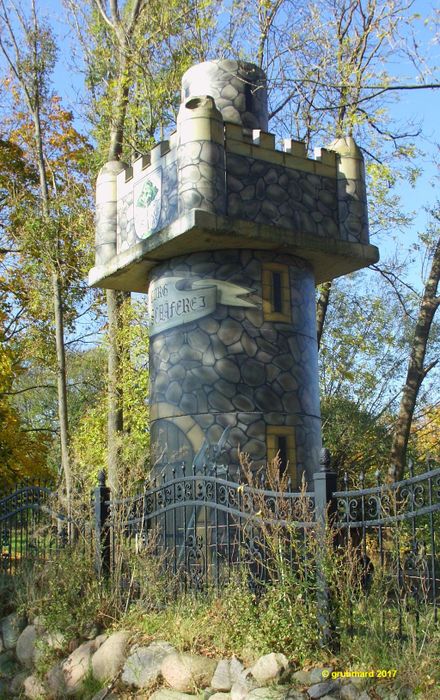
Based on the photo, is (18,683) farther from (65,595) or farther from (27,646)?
(65,595)

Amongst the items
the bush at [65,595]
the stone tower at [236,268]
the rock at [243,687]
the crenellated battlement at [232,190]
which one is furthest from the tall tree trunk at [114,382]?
the rock at [243,687]

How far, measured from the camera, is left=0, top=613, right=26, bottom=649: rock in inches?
302

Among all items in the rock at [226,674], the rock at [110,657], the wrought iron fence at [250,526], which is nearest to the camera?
the wrought iron fence at [250,526]

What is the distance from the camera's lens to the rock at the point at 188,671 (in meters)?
5.48

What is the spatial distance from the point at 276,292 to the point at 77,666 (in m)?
4.64

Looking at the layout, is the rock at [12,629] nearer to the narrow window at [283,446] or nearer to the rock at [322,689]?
the narrow window at [283,446]

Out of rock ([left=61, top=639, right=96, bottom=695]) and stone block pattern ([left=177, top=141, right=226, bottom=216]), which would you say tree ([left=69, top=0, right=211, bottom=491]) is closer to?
stone block pattern ([left=177, top=141, right=226, bottom=216])

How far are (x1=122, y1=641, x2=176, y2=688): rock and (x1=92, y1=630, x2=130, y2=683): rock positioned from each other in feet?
0.42

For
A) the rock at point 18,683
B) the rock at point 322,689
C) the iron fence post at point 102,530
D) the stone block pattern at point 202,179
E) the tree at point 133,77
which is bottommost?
the rock at point 18,683

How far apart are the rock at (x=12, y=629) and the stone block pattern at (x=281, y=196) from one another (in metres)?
4.79

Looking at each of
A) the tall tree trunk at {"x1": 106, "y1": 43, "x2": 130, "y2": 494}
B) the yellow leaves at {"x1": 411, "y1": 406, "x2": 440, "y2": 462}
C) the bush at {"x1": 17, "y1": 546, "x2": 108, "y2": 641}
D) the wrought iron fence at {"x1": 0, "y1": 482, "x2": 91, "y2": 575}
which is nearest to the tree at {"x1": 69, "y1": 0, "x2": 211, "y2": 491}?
the tall tree trunk at {"x1": 106, "y1": 43, "x2": 130, "y2": 494}

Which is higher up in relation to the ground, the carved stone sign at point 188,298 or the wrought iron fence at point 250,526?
the carved stone sign at point 188,298

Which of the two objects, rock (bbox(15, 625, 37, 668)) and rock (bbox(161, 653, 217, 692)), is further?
rock (bbox(15, 625, 37, 668))

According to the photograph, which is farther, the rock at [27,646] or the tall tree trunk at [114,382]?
the tall tree trunk at [114,382]
